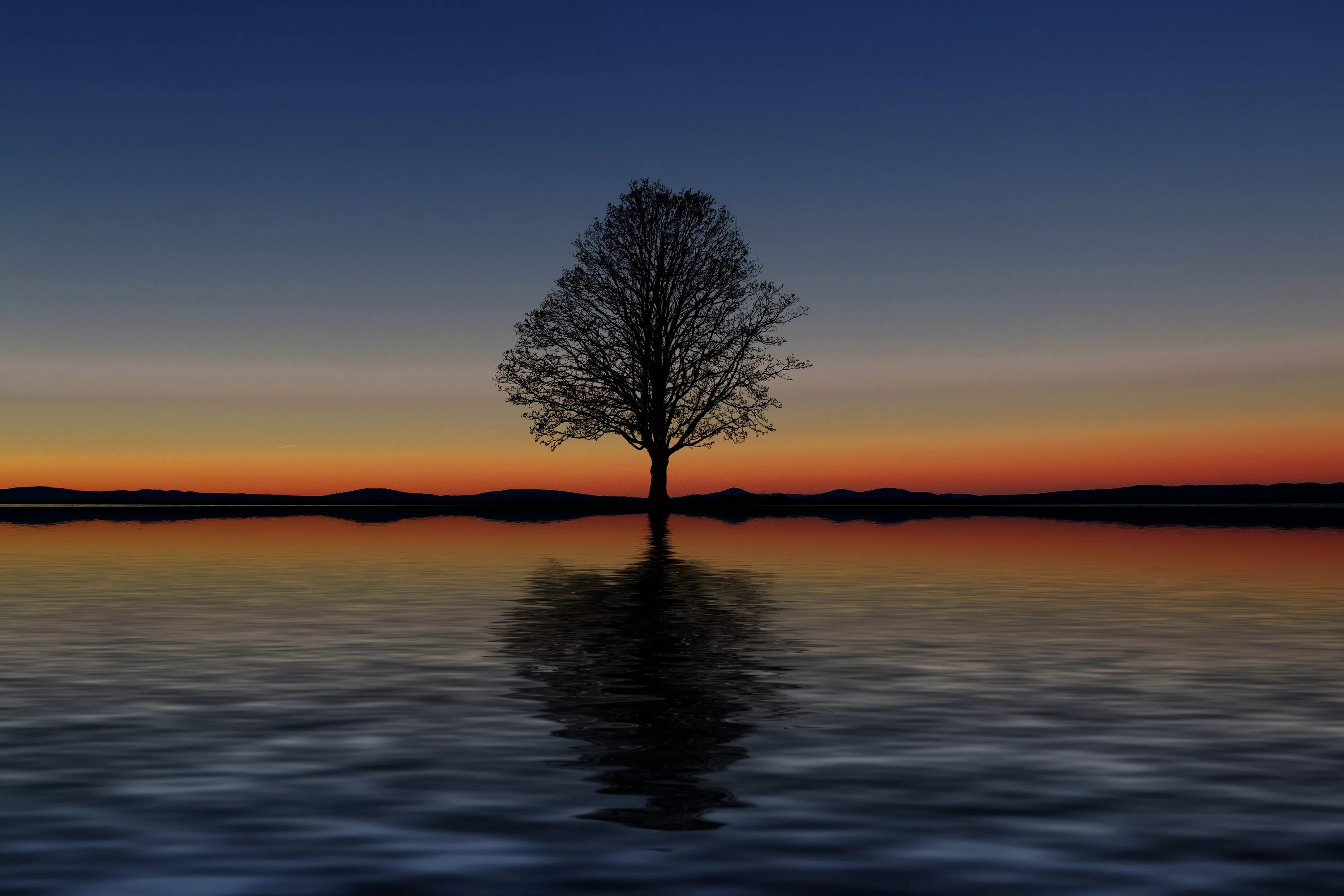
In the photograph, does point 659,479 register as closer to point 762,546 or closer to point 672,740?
point 762,546

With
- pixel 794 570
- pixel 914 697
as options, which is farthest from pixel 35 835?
pixel 794 570

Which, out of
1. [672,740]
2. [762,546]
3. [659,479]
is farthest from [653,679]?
[659,479]

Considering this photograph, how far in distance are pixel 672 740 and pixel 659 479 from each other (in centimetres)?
5433

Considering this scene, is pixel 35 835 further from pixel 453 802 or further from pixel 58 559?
pixel 58 559

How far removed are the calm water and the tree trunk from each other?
38.5 metres

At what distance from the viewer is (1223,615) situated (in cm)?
2114

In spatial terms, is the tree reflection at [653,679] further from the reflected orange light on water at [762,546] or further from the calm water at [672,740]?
the reflected orange light on water at [762,546]

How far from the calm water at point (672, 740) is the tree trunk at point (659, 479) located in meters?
38.5

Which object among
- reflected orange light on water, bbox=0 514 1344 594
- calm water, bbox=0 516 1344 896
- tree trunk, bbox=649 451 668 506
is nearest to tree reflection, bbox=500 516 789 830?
calm water, bbox=0 516 1344 896

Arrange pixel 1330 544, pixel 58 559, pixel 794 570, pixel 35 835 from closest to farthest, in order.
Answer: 1. pixel 35 835
2. pixel 794 570
3. pixel 58 559
4. pixel 1330 544

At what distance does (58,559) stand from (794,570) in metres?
18.9

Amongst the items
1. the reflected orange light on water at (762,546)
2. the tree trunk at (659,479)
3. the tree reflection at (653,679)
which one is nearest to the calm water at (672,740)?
the tree reflection at (653,679)

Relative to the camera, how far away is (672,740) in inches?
443

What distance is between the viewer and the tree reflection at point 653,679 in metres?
9.64
